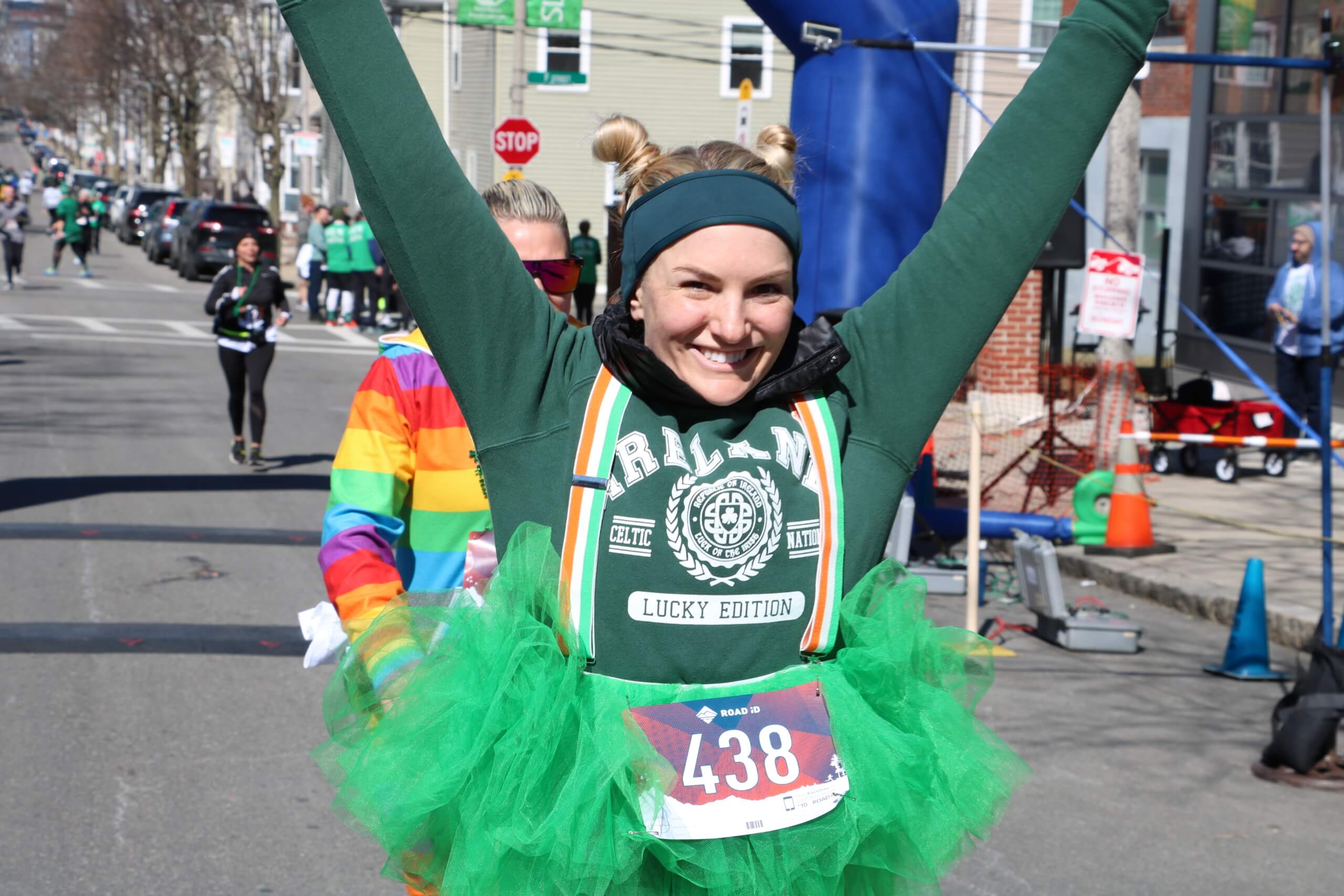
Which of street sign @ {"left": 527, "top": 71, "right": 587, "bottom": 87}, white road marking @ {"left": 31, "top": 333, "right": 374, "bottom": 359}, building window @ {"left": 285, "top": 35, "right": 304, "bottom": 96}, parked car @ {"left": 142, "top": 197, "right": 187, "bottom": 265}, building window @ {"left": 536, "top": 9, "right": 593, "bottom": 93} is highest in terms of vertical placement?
building window @ {"left": 285, "top": 35, "right": 304, "bottom": 96}

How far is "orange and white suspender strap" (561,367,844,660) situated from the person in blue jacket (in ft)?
40.3

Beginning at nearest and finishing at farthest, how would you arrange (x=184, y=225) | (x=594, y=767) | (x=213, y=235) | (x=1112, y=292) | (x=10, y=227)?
(x=594, y=767)
(x=1112, y=292)
(x=10, y=227)
(x=213, y=235)
(x=184, y=225)

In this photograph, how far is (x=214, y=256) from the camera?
34.0 metres

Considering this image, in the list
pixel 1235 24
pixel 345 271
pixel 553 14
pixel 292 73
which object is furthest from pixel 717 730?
pixel 292 73

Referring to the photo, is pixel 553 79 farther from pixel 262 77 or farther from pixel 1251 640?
pixel 262 77

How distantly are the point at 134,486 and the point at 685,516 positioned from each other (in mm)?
10200

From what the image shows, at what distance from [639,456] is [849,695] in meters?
0.44

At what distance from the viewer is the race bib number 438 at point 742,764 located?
1.93 meters

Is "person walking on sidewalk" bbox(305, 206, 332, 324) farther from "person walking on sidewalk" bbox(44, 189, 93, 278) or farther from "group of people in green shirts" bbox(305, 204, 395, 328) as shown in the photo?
"person walking on sidewalk" bbox(44, 189, 93, 278)

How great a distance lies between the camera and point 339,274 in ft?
84.5

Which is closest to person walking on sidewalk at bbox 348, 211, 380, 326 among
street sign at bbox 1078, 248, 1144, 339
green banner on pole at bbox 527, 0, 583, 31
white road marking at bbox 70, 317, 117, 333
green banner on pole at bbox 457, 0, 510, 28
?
white road marking at bbox 70, 317, 117, 333

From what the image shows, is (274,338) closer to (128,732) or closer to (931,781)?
(128,732)

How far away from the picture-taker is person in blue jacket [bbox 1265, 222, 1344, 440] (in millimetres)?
13273

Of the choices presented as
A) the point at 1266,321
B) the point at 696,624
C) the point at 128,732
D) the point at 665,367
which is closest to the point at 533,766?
the point at 696,624
